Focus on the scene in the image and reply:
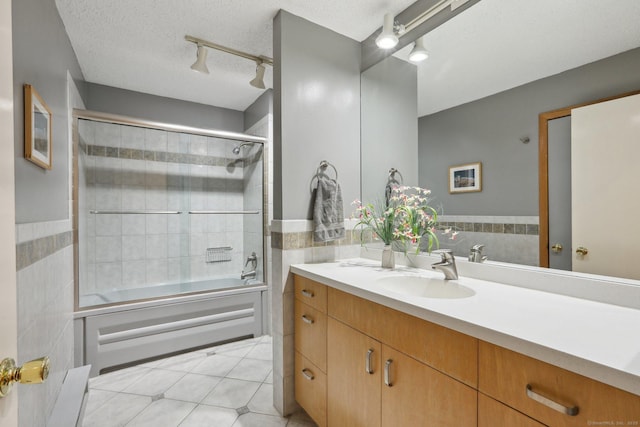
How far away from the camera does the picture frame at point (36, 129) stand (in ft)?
4.28

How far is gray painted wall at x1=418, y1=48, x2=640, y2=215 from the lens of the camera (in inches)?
43.5

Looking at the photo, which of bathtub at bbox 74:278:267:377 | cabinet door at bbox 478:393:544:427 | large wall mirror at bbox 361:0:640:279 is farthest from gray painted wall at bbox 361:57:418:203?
bathtub at bbox 74:278:267:377

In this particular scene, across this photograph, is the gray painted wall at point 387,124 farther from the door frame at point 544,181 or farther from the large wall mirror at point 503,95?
the door frame at point 544,181

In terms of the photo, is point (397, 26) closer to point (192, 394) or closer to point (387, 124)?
point (387, 124)

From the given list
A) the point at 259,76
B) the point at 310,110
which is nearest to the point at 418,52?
the point at 310,110

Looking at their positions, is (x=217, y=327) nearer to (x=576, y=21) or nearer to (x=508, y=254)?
(x=508, y=254)

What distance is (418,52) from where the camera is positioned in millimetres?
1821

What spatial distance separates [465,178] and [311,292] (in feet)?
3.36

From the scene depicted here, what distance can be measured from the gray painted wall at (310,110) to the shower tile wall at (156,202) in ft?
5.11

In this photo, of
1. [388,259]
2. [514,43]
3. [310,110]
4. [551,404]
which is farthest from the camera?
[310,110]

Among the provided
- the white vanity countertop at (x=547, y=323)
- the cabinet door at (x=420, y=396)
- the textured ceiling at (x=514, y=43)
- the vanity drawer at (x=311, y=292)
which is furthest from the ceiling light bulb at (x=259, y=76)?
the cabinet door at (x=420, y=396)

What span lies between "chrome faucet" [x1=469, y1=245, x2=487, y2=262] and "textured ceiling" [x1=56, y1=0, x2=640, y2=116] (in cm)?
76

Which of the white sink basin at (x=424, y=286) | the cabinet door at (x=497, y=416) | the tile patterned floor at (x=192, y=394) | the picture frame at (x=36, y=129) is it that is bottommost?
the tile patterned floor at (x=192, y=394)

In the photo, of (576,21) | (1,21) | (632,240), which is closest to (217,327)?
(1,21)
